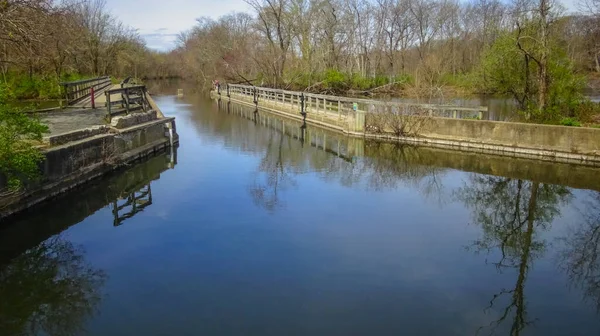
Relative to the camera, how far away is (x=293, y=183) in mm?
14750

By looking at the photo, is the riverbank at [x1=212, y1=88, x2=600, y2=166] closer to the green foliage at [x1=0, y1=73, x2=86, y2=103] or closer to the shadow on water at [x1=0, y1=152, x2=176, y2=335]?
the shadow on water at [x1=0, y1=152, x2=176, y2=335]

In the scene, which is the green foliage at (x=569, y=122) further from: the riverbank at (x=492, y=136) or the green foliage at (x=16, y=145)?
the green foliage at (x=16, y=145)

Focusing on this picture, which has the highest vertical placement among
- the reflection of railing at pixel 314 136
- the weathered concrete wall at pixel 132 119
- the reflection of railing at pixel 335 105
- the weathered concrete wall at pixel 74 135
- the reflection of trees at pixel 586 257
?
the reflection of railing at pixel 335 105

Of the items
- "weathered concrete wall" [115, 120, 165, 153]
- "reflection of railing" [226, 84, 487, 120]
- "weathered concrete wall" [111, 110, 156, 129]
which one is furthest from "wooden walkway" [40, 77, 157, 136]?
"reflection of railing" [226, 84, 487, 120]

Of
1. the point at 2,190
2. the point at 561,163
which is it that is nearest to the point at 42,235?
the point at 2,190

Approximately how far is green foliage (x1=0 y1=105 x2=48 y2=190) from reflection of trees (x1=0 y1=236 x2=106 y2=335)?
1.55 meters

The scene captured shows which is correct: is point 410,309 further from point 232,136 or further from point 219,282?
point 232,136

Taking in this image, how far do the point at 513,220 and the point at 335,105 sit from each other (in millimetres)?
19954

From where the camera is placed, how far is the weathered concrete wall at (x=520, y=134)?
16.7 m

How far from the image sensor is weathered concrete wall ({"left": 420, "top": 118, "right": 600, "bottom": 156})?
16.7 meters

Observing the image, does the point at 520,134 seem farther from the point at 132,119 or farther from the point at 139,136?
the point at 132,119

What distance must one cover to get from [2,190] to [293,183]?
7.55m

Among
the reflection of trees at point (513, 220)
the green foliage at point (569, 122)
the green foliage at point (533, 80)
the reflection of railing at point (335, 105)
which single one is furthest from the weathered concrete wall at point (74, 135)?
the green foliage at point (533, 80)

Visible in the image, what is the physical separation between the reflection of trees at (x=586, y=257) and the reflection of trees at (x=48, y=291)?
25.6 ft
